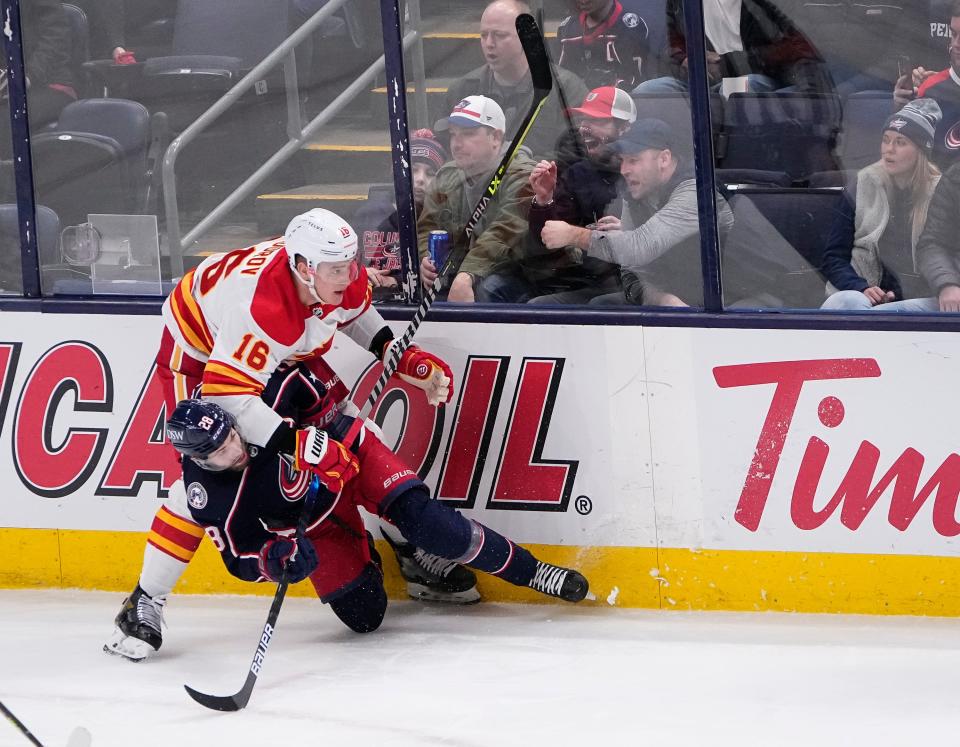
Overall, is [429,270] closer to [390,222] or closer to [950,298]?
[390,222]

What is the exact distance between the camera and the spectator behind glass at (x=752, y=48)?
376 centimetres

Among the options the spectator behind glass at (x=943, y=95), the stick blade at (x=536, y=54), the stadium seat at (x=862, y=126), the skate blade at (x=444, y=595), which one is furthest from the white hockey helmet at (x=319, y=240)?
the spectator behind glass at (x=943, y=95)

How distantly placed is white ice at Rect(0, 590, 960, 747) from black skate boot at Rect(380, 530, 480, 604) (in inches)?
1.8

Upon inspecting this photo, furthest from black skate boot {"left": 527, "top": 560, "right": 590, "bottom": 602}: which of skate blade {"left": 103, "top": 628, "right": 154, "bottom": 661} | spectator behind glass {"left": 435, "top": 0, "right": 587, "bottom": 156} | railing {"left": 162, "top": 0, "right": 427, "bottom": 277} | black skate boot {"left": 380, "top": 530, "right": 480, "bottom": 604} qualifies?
railing {"left": 162, "top": 0, "right": 427, "bottom": 277}

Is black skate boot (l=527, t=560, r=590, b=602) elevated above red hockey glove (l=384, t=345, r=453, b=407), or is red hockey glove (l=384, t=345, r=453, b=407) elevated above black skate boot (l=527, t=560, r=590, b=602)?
red hockey glove (l=384, t=345, r=453, b=407)

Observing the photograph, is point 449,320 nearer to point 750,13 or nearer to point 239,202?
point 239,202

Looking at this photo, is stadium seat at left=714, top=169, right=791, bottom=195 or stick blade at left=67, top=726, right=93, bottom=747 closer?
stick blade at left=67, top=726, right=93, bottom=747

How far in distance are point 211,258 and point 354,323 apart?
1.44 feet

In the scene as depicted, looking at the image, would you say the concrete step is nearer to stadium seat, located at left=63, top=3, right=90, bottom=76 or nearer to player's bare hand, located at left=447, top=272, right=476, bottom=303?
player's bare hand, located at left=447, top=272, right=476, bottom=303

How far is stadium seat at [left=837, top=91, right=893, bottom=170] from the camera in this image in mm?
3705

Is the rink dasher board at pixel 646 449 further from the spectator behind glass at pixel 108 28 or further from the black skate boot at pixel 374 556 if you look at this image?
the spectator behind glass at pixel 108 28

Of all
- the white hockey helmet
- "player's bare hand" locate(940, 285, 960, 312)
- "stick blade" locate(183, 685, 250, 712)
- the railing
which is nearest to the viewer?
"stick blade" locate(183, 685, 250, 712)

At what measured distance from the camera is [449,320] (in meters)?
4.09

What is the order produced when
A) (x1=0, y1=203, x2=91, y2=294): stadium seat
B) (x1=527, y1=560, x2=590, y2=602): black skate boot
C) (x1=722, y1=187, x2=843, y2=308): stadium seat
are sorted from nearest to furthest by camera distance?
(x1=722, y1=187, x2=843, y2=308): stadium seat < (x1=527, y1=560, x2=590, y2=602): black skate boot < (x1=0, y1=203, x2=91, y2=294): stadium seat
